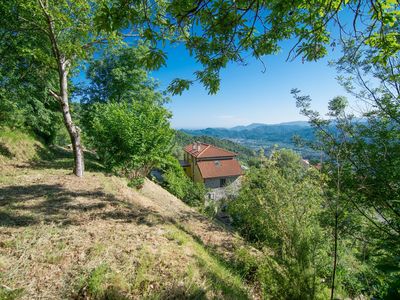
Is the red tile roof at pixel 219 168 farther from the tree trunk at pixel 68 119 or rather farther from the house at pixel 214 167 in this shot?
the tree trunk at pixel 68 119

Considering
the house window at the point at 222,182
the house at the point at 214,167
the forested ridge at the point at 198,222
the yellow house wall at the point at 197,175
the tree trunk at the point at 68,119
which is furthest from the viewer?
the yellow house wall at the point at 197,175

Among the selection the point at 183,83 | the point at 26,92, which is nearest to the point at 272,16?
the point at 183,83

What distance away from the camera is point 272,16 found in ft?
8.00

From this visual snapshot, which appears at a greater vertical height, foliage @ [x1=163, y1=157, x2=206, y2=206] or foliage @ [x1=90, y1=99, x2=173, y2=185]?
foliage @ [x1=90, y1=99, x2=173, y2=185]

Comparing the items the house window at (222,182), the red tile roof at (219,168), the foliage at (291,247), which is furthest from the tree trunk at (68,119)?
the house window at (222,182)

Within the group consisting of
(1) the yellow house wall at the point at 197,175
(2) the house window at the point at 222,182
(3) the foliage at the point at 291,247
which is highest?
(3) the foliage at the point at 291,247

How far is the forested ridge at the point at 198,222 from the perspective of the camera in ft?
7.92

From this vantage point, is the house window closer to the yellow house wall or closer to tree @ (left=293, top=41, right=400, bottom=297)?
the yellow house wall

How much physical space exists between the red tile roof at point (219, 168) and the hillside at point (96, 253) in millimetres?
23822

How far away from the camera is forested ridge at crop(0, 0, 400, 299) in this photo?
95.0 inches

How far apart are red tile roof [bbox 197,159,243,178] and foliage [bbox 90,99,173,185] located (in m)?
20.7

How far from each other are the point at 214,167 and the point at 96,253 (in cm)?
2777

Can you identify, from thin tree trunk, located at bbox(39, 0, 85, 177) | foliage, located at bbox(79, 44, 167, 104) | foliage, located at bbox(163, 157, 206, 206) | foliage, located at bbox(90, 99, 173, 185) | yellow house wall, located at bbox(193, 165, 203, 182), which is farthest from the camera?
yellow house wall, located at bbox(193, 165, 203, 182)

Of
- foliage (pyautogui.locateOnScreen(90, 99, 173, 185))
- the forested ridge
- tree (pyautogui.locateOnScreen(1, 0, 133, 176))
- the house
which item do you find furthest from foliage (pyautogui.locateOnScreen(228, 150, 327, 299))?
the house
